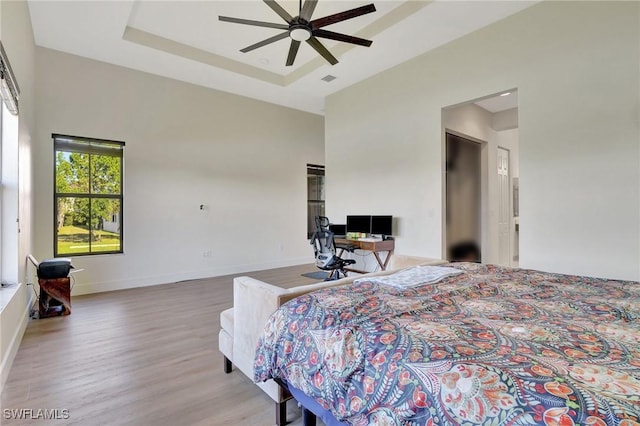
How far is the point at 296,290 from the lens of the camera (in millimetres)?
1852

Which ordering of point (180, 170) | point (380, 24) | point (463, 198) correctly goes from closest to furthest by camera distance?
point (380, 24) < point (463, 198) < point (180, 170)

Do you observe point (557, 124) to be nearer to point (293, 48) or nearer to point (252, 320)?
point (293, 48)

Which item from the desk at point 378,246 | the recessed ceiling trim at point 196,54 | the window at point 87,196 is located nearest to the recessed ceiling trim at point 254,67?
the recessed ceiling trim at point 196,54

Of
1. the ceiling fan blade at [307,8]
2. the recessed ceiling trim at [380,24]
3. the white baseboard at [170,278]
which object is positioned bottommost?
the white baseboard at [170,278]

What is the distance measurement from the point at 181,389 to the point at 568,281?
2.70m

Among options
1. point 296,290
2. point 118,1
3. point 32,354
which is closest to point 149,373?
point 32,354

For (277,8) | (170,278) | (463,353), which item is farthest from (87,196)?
(463,353)

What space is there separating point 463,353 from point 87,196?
5.56 metres

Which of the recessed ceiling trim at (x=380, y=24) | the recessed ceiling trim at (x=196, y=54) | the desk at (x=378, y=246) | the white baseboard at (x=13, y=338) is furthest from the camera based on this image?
the desk at (x=378, y=246)

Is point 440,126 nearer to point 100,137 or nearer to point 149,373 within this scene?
point 149,373

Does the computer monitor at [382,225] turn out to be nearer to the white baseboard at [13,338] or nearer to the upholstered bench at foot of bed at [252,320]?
the upholstered bench at foot of bed at [252,320]

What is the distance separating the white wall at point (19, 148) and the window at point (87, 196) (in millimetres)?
694

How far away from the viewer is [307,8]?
292cm

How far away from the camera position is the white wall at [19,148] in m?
2.42
